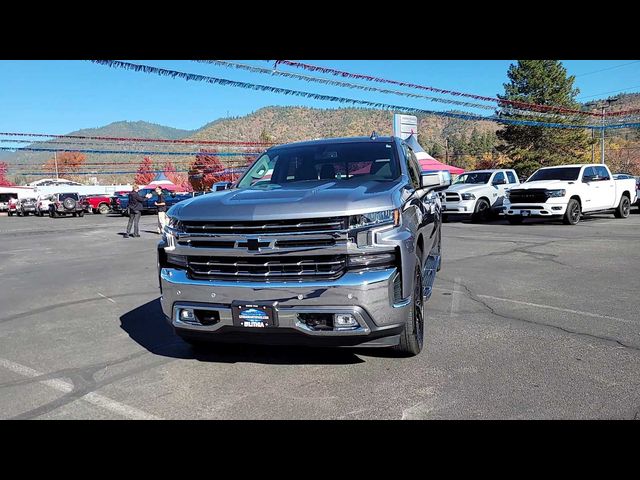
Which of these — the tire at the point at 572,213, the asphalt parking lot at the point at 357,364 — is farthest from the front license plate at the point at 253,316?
the tire at the point at 572,213

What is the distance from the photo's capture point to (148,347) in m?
4.96

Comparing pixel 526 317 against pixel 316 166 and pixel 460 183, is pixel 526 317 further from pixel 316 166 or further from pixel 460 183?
pixel 460 183

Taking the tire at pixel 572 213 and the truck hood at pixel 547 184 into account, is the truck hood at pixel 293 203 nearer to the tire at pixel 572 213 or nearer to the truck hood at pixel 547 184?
the truck hood at pixel 547 184

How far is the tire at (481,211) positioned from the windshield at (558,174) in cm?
214

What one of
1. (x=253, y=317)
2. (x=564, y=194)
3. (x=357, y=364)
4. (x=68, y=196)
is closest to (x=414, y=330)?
(x=357, y=364)

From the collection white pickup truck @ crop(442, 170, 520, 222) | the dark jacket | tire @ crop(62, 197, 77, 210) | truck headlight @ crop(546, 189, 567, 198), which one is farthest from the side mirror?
tire @ crop(62, 197, 77, 210)

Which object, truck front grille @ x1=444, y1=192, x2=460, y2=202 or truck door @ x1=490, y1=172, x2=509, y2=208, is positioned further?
truck door @ x1=490, y1=172, x2=509, y2=208

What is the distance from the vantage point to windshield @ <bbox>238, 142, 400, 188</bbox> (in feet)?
16.9

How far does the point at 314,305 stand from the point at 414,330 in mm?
1050

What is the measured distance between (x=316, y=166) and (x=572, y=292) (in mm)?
3985

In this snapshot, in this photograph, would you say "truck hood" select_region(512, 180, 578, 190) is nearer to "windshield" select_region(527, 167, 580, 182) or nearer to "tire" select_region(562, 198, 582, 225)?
"windshield" select_region(527, 167, 580, 182)

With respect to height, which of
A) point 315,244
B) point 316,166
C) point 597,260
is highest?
point 316,166

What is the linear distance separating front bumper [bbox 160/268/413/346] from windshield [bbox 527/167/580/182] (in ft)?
49.2
